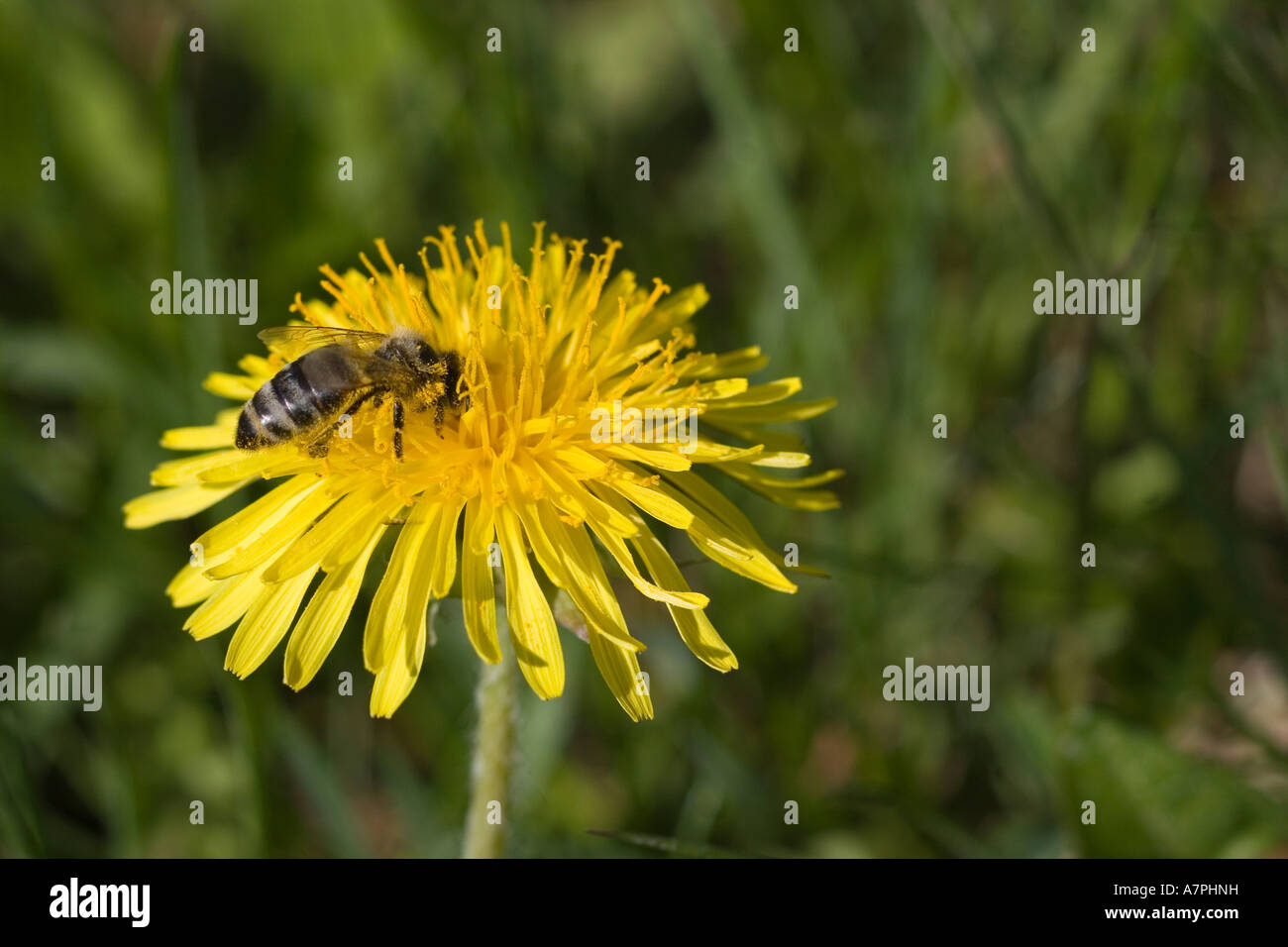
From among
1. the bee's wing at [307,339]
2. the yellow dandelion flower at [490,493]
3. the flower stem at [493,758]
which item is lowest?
the flower stem at [493,758]

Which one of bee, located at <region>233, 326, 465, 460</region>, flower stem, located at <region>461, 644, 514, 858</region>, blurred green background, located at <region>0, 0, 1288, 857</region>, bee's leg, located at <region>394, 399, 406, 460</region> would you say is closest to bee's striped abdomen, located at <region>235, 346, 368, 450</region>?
bee, located at <region>233, 326, 465, 460</region>

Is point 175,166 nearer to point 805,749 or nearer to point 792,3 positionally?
point 792,3

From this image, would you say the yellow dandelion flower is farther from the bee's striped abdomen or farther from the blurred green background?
the blurred green background

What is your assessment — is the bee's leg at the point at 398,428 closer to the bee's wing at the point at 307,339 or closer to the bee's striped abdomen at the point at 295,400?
the bee's striped abdomen at the point at 295,400

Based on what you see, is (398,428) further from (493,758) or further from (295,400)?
(493,758)

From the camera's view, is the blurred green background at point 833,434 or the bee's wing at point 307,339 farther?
the blurred green background at point 833,434

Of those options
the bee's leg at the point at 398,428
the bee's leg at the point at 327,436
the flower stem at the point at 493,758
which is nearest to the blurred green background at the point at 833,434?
the flower stem at the point at 493,758
